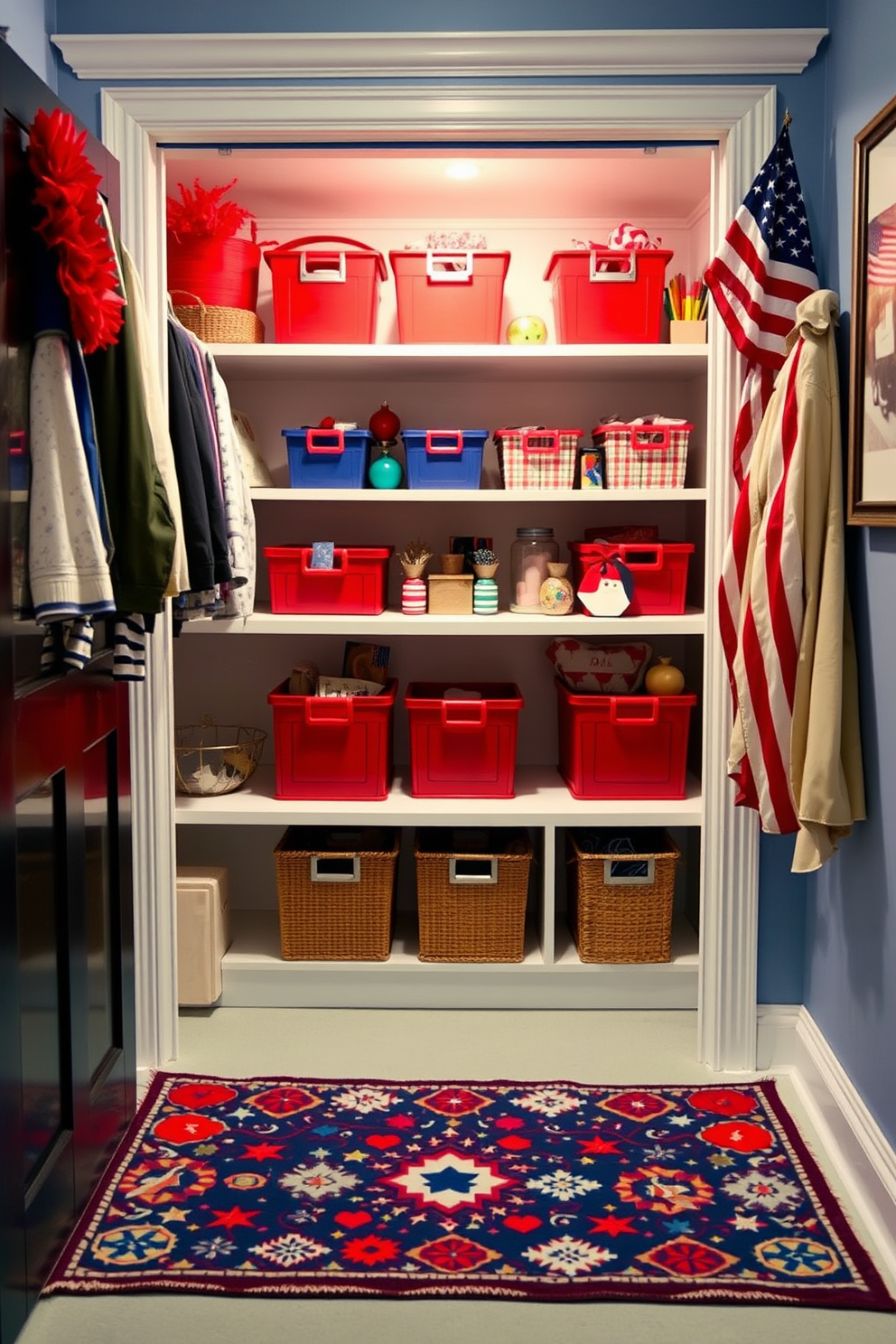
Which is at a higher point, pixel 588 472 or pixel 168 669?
pixel 588 472

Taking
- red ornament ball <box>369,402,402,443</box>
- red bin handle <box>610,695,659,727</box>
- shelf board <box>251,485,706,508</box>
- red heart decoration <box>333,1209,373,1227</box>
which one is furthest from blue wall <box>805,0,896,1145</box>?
red ornament ball <box>369,402,402,443</box>

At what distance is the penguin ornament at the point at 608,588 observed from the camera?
3260 millimetres

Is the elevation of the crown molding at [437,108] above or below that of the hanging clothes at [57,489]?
above

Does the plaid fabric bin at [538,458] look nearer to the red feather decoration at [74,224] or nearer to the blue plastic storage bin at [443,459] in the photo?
the blue plastic storage bin at [443,459]

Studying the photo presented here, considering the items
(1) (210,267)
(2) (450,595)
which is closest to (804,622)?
(2) (450,595)

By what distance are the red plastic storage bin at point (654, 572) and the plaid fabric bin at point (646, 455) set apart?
16cm

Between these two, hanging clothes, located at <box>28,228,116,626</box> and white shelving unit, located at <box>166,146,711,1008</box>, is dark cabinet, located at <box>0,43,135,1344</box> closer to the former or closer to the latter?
hanging clothes, located at <box>28,228,116,626</box>

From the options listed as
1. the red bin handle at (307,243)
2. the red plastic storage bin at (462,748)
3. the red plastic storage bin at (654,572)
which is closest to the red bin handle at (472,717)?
the red plastic storage bin at (462,748)

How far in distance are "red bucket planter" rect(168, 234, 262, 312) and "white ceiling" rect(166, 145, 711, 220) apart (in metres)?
0.21

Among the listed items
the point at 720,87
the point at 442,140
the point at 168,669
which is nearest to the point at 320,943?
the point at 168,669

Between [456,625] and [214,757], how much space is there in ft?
3.00

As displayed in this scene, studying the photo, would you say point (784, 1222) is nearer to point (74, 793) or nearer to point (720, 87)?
point (74, 793)

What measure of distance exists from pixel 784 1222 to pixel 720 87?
2386 mm

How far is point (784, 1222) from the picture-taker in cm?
230
